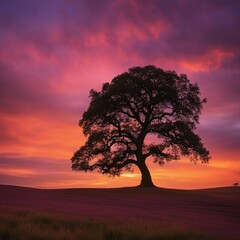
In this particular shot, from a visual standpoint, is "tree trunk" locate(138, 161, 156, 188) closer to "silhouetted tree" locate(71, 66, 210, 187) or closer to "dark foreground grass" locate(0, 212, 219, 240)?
"silhouetted tree" locate(71, 66, 210, 187)

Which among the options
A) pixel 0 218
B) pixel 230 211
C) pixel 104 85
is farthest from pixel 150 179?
pixel 0 218

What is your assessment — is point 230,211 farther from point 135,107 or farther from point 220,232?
point 135,107

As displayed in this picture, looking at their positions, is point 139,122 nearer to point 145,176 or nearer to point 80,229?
point 145,176

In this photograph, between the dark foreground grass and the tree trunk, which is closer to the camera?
the dark foreground grass

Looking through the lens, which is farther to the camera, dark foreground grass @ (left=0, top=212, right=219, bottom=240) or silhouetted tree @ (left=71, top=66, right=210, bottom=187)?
silhouetted tree @ (left=71, top=66, right=210, bottom=187)

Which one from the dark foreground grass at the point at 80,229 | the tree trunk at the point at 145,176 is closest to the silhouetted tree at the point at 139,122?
the tree trunk at the point at 145,176

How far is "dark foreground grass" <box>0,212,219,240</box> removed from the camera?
1549cm

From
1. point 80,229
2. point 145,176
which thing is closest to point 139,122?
point 145,176

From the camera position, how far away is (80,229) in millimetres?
16562

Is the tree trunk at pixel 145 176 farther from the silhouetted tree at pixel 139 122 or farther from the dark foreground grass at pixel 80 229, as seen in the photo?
the dark foreground grass at pixel 80 229

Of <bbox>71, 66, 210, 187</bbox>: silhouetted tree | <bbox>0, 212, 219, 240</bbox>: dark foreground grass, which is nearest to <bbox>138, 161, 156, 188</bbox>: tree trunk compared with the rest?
<bbox>71, 66, 210, 187</bbox>: silhouetted tree

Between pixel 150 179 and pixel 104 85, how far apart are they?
13789mm

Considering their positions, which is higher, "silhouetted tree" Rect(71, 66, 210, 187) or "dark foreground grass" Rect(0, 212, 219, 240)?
"silhouetted tree" Rect(71, 66, 210, 187)

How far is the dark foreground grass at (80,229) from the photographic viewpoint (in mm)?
15492
